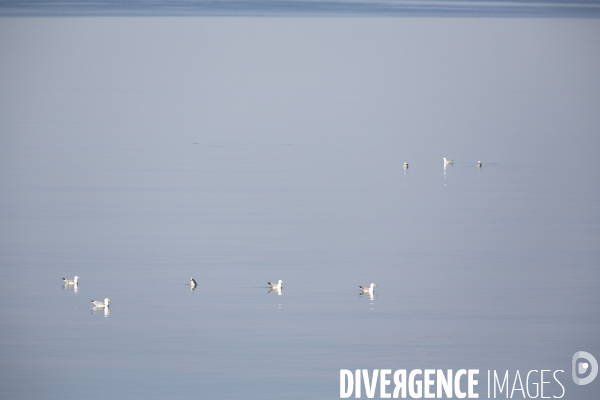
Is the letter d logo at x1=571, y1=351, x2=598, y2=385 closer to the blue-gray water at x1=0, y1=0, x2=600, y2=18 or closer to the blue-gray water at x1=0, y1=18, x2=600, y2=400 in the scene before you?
the blue-gray water at x1=0, y1=18, x2=600, y2=400

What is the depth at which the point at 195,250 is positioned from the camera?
2112 cm

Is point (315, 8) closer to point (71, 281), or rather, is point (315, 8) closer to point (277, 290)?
point (71, 281)

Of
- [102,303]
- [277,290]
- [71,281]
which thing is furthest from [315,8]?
→ [102,303]

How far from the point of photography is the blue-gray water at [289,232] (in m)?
15.4

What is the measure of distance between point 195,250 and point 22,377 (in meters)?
7.01

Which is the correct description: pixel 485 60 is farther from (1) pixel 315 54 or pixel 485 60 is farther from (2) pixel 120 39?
(2) pixel 120 39

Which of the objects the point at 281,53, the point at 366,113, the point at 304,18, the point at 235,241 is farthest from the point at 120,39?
the point at 235,241

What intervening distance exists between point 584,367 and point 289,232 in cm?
866

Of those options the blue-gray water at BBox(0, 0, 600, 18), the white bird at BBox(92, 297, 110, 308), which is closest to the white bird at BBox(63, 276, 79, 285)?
the white bird at BBox(92, 297, 110, 308)

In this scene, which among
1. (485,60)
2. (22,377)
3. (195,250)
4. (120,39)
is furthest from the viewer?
(120,39)

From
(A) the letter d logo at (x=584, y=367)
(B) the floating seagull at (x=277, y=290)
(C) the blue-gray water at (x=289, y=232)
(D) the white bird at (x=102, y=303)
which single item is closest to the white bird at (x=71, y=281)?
(C) the blue-gray water at (x=289, y=232)

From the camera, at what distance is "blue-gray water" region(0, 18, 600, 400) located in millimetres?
15359

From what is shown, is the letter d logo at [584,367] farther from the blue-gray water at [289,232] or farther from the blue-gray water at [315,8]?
the blue-gray water at [315,8]

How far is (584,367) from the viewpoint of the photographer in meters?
15.2
